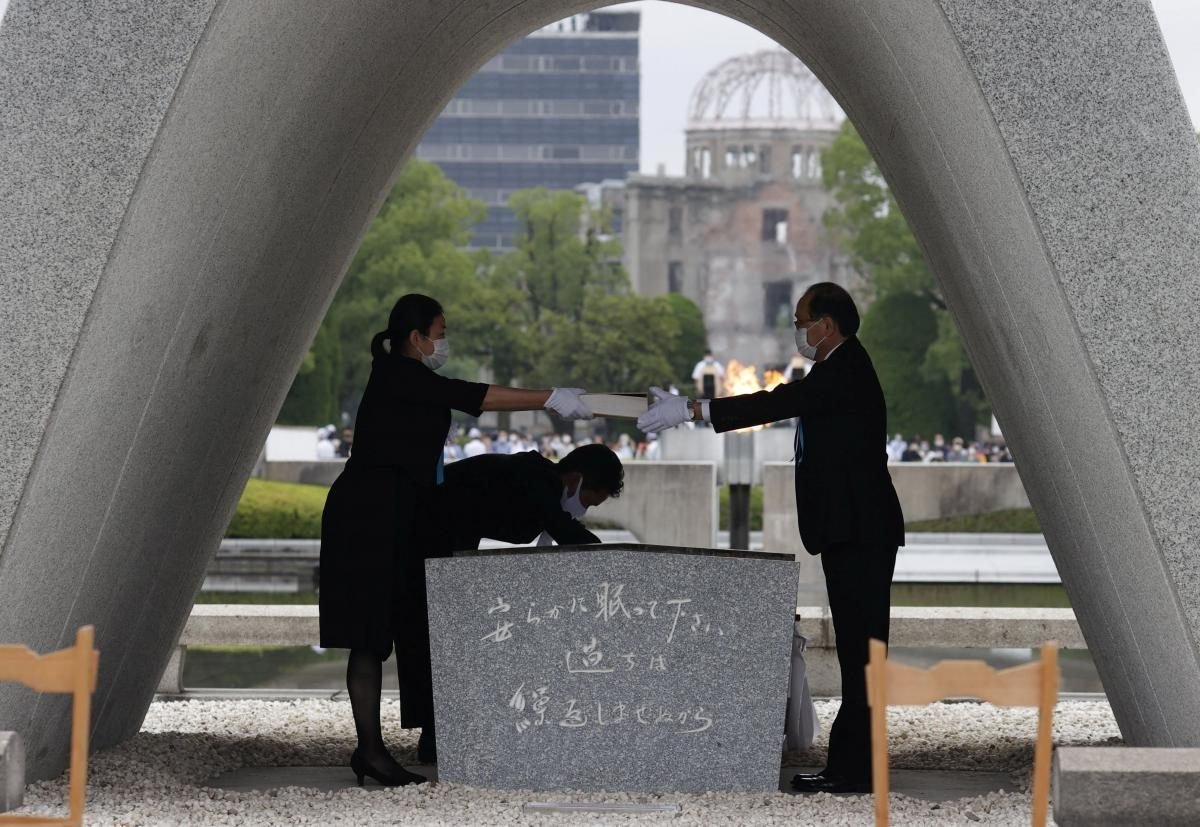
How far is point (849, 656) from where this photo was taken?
6234 mm

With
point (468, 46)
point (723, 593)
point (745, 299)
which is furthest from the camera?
point (745, 299)

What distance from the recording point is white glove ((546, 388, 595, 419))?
627cm

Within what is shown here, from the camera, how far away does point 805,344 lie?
251 inches

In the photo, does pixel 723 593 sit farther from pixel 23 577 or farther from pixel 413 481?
pixel 23 577

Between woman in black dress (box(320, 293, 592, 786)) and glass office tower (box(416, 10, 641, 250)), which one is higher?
glass office tower (box(416, 10, 641, 250))

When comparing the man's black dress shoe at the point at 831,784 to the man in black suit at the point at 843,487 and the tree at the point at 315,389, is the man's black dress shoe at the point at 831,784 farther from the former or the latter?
the tree at the point at 315,389

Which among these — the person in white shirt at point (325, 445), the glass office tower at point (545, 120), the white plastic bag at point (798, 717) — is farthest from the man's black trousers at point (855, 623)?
the glass office tower at point (545, 120)

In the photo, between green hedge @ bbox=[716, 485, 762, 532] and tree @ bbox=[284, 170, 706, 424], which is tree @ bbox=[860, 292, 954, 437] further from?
green hedge @ bbox=[716, 485, 762, 532]


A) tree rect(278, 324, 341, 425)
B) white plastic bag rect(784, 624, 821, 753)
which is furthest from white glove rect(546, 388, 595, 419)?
tree rect(278, 324, 341, 425)

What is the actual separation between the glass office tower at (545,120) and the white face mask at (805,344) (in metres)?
139

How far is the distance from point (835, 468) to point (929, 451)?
35.7 m

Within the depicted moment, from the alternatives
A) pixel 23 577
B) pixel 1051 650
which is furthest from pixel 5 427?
pixel 1051 650

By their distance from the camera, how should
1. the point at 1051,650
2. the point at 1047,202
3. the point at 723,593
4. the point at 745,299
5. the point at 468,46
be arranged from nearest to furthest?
1. the point at 1051,650
2. the point at 1047,202
3. the point at 723,593
4. the point at 468,46
5. the point at 745,299

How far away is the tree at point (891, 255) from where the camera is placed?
43750mm
